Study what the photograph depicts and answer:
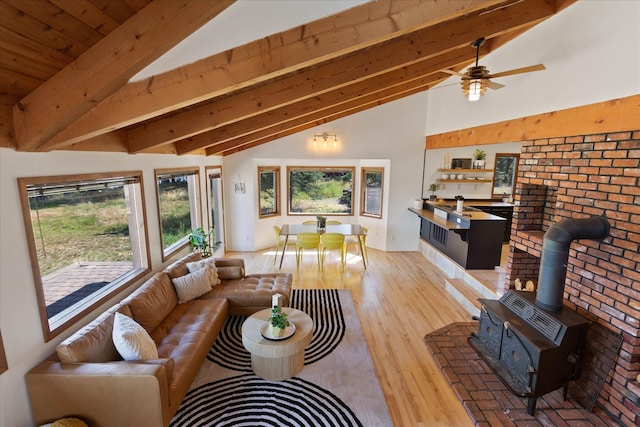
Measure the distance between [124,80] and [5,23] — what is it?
18.9 inches

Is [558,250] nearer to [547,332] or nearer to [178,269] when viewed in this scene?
[547,332]

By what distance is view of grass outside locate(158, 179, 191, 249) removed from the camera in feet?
14.3

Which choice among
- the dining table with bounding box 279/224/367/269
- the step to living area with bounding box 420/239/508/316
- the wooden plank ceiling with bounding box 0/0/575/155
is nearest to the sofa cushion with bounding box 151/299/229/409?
the wooden plank ceiling with bounding box 0/0/575/155

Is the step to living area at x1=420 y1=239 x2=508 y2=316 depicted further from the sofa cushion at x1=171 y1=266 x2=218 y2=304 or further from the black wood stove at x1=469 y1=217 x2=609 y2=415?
the sofa cushion at x1=171 y1=266 x2=218 y2=304

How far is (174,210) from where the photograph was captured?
4.73 m

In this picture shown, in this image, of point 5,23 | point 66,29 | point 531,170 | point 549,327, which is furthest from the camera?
point 531,170

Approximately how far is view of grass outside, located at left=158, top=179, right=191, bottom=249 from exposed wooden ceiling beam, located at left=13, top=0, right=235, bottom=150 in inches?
90.9

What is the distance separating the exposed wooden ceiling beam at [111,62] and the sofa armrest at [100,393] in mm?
1650

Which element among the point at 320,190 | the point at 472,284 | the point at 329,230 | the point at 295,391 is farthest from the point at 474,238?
the point at 320,190

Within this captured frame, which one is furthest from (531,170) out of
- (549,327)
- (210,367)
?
(210,367)

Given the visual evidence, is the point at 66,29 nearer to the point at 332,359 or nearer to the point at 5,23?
the point at 5,23

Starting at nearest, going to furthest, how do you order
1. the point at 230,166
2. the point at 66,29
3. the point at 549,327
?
the point at 66,29, the point at 549,327, the point at 230,166

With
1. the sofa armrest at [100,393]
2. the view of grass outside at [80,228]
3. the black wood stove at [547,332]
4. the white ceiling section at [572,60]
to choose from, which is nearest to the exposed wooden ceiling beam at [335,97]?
the white ceiling section at [572,60]

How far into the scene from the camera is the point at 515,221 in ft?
11.9
